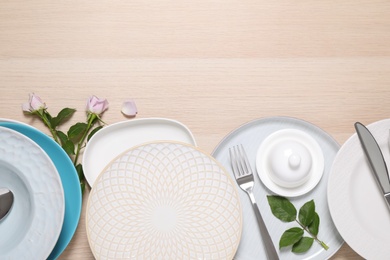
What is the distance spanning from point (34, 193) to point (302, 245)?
1.39 feet

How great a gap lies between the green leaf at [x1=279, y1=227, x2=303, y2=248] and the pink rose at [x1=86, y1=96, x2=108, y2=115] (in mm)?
363

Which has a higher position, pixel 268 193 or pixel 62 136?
pixel 62 136

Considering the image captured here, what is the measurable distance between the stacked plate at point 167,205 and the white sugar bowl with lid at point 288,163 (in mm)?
81

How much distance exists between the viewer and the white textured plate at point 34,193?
705 millimetres

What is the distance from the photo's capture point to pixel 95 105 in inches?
31.6

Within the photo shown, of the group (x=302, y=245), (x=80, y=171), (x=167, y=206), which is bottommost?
(x=302, y=245)

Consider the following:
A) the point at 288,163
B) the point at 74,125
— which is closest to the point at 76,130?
the point at 74,125

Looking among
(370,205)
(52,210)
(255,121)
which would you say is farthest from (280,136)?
(52,210)

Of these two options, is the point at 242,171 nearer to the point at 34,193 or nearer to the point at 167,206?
the point at 167,206

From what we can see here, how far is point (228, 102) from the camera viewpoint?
2.70 feet

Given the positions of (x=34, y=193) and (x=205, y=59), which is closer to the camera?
(x=34, y=193)

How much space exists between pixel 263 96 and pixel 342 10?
0.68 ft

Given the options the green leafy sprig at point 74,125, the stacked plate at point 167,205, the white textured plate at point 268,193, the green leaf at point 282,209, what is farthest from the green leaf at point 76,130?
the green leaf at point 282,209

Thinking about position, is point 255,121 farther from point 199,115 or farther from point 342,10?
point 342,10
